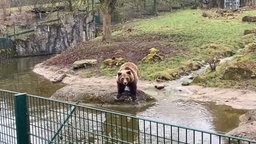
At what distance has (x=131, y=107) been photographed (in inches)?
537

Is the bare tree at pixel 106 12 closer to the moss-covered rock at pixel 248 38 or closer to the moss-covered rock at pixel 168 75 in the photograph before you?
the moss-covered rock at pixel 248 38

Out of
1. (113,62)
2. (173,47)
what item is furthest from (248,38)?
(113,62)

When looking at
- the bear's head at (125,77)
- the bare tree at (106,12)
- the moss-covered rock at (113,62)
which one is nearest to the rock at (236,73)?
the bear's head at (125,77)

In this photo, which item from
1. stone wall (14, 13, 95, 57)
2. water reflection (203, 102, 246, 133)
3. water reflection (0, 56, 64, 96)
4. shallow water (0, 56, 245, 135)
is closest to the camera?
water reflection (203, 102, 246, 133)

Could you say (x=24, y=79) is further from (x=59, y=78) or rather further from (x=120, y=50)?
(x=120, y=50)

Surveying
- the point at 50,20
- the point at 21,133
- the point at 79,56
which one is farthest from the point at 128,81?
the point at 50,20

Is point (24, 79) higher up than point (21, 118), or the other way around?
point (21, 118)

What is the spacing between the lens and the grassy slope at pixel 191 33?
19633mm

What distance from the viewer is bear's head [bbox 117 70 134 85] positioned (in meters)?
13.5

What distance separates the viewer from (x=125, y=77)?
13.5 m

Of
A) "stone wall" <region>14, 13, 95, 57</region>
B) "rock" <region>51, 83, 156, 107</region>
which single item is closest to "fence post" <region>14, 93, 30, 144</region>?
"rock" <region>51, 83, 156, 107</region>

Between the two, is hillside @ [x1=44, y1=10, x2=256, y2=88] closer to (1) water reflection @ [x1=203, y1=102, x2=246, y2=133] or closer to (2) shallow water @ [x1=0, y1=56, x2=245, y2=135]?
(2) shallow water @ [x1=0, y1=56, x2=245, y2=135]

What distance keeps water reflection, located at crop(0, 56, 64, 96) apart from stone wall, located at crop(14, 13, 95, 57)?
2712mm

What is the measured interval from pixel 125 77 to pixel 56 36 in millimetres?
21801
